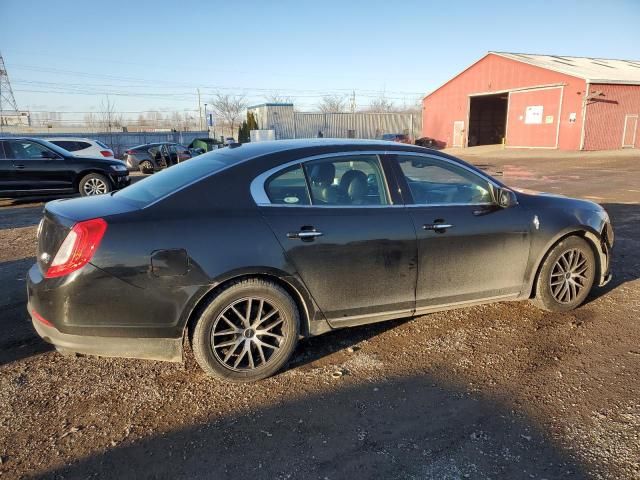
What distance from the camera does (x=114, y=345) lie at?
299 centimetres

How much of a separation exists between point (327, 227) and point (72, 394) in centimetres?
205

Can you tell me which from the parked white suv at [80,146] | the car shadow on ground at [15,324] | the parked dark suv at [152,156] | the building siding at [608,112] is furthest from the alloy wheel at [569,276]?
the building siding at [608,112]

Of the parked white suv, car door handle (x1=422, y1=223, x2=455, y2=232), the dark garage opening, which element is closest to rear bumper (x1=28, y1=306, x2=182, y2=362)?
car door handle (x1=422, y1=223, x2=455, y2=232)

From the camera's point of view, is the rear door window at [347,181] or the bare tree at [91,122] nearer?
the rear door window at [347,181]

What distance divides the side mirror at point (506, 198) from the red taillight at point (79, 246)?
3.04 metres

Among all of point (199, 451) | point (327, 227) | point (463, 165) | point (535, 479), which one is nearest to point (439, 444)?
point (535, 479)

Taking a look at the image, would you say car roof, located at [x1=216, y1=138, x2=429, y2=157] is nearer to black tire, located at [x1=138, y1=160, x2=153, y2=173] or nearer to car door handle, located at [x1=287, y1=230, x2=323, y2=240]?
car door handle, located at [x1=287, y1=230, x2=323, y2=240]

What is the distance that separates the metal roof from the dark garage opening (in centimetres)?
551

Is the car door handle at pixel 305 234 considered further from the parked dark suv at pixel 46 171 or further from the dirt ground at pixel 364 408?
the parked dark suv at pixel 46 171

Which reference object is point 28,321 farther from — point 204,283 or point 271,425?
point 271,425

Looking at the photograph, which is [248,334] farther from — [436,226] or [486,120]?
[486,120]

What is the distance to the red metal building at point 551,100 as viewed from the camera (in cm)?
2942

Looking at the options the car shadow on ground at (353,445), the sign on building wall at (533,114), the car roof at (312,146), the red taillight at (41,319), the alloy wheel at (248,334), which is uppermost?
→ the sign on building wall at (533,114)

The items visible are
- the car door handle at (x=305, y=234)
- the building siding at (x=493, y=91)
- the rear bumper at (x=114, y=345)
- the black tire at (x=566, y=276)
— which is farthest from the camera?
the building siding at (x=493, y=91)
